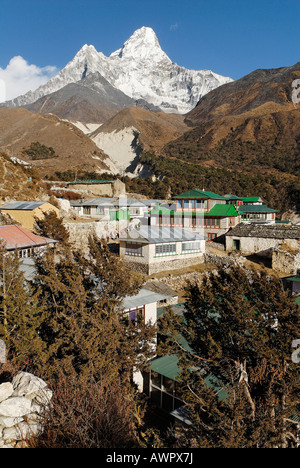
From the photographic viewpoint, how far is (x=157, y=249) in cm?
2573

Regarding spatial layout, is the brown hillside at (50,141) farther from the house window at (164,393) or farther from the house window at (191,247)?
the house window at (164,393)

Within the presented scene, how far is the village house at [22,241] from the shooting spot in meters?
18.8

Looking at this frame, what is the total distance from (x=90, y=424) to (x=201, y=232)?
113 feet

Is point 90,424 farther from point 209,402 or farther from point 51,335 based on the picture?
point 51,335

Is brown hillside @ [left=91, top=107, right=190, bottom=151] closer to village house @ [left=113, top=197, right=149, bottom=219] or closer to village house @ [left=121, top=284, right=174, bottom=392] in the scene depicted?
village house @ [left=113, top=197, right=149, bottom=219]

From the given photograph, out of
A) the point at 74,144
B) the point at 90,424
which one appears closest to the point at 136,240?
the point at 90,424

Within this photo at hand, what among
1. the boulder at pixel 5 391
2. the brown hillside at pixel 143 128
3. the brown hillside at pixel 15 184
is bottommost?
the boulder at pixel 5 391

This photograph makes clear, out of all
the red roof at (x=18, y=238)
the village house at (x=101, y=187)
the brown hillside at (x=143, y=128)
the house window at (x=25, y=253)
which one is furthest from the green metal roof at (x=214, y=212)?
the brown hillside at (x=143, y=128)

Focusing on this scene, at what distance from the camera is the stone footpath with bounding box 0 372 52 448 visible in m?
5.78

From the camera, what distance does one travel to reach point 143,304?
13047mm

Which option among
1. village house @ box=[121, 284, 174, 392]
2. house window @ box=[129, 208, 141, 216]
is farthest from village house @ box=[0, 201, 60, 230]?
village house @ box=[121, 284, 174, 392]

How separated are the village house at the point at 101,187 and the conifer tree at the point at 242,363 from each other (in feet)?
161

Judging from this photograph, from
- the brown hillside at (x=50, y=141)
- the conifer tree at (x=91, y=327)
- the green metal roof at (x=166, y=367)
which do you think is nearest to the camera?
the conifer tree at (x=91, y=327)

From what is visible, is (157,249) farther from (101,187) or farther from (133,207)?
(101,187)
